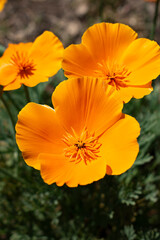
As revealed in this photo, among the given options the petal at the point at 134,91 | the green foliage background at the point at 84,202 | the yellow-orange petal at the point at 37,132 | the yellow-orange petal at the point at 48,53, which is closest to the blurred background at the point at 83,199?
the green foliage background at the point at 84,202

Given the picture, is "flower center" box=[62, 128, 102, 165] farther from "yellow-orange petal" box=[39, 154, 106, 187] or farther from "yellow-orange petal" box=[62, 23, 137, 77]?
"yellow-orange petal" box=[62, 23, 137, 77]

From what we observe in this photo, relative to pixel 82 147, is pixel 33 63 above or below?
above

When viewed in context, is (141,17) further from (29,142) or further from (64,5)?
(29,142)

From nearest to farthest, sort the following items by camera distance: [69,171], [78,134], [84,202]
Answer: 1. [69,171]
2. [78,134]
3. [84,202]

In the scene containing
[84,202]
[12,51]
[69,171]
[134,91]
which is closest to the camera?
[69,171]

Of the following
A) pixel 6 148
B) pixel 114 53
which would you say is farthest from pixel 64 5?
pixel 114 53

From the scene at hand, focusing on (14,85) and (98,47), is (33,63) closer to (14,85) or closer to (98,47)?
(14,85)

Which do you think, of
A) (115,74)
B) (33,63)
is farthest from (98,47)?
(33,63)
